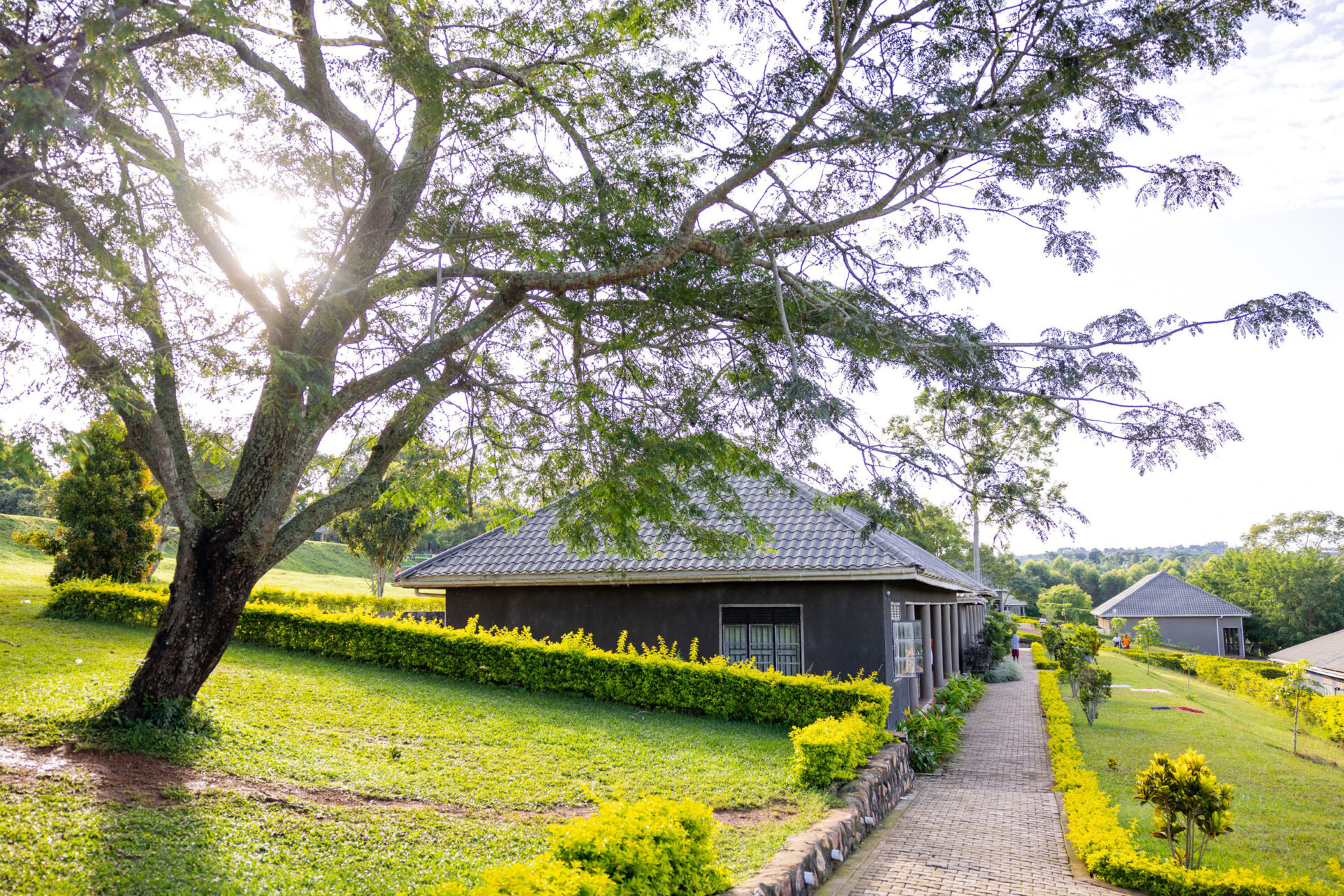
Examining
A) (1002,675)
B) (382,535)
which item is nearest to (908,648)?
(1002,675)

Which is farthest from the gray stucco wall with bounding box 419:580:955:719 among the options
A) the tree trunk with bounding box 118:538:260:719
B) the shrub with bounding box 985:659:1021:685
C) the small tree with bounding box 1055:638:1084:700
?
the shrub with bounding box 985:659:1021:685

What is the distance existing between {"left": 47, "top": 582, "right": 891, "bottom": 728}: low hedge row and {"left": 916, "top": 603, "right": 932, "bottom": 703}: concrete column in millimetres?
4769

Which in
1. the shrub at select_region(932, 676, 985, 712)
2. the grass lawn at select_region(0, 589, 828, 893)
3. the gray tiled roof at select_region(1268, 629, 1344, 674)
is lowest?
the gray tiled roof at select_region(1268, 629, 1344, 674)

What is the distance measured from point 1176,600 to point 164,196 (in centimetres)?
6543

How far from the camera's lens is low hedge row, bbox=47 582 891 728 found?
498 inches

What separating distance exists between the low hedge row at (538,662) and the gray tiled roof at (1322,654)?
2675cm

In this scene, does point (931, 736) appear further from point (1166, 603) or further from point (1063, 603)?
point (1063, 603)

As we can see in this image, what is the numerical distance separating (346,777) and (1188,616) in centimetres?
6212

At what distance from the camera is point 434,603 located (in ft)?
105

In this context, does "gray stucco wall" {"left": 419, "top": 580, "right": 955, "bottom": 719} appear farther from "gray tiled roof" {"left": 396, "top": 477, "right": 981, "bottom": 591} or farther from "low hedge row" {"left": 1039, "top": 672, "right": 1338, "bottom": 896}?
"low hedge row" {"left": 1039, "top": 672, "right": 1338, "bottom": 896}

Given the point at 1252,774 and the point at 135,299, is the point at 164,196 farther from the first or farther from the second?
the point at 1252,774

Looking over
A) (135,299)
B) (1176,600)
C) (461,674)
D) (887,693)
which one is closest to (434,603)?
(461,674)

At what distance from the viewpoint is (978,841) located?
8828 mm

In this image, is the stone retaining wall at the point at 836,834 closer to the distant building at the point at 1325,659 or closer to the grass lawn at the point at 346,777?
the grass lawn at the point at 346,777
